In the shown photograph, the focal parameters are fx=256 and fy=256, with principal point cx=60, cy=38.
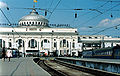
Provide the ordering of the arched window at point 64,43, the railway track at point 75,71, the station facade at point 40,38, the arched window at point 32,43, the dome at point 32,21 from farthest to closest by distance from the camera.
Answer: the dome at point 32,21 → the arched window at point 64,43 → the arched window at point 32,43 → the station facade at point 40,38 → the railway track at point 75,71

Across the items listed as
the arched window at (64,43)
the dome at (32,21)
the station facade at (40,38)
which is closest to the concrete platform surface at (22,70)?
the station facade at (40,38)

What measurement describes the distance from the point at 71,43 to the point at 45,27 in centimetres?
1867

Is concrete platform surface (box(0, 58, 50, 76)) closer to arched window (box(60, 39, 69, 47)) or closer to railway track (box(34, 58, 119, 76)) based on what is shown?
railway track (box(34, 58, 119, 76))

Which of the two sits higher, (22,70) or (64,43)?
(64,43)

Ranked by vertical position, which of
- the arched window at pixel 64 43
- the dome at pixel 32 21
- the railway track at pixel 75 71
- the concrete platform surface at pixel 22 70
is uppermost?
the dome at pixel 32 21

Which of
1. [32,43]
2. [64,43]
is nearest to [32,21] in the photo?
[32,43]

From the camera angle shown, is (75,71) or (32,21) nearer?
(75,71)

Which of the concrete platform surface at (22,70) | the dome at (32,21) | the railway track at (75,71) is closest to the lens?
the concrete platform surface at (22,70)

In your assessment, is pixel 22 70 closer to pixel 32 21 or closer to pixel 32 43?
pixel 32 43

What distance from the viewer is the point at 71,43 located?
138m

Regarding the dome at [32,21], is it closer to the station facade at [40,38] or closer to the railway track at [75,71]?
the station facade at [40,38]

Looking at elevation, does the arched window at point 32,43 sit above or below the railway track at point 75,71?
above

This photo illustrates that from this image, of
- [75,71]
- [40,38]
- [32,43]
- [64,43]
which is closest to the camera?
[75,71]

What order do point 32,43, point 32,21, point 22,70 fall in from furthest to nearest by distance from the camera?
1. point 32,21
2. point 32,43
3. point 22,70
